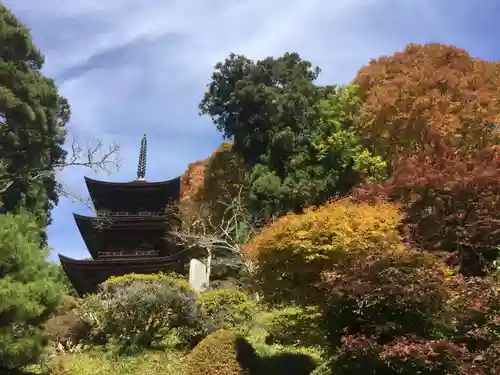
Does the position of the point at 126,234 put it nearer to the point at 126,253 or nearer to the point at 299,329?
the point at 126,253

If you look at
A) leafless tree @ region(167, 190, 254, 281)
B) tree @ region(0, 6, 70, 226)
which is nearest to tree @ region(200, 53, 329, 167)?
leafless tree @ region(167, 190, 254, 281)

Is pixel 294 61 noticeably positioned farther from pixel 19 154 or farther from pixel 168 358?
pixel 168 358

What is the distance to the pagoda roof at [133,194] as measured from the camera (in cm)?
2455

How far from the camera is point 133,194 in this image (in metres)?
24.9

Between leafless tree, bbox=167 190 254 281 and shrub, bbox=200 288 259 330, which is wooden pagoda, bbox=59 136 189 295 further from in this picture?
shrub, bbox=200 288 259 330

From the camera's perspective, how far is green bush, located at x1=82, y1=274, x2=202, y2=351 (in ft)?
45.3

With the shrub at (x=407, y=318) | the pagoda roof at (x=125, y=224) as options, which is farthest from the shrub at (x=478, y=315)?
the pagoda roof at (x=125, y=224)

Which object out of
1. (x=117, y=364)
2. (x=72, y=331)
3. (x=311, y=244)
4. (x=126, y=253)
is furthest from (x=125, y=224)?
(x=311, y=244)

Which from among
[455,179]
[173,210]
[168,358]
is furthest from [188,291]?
[173,210]

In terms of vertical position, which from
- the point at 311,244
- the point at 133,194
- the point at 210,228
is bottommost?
the point at 311,244

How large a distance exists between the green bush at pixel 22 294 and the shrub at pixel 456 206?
777cm

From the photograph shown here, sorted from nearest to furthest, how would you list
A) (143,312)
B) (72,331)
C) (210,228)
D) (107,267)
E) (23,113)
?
(143,312) → (72,331) → (23,113) → (107,267) → (210,228)

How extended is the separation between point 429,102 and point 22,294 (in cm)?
1437

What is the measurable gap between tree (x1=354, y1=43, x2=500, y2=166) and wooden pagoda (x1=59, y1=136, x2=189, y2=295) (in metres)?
9.32
